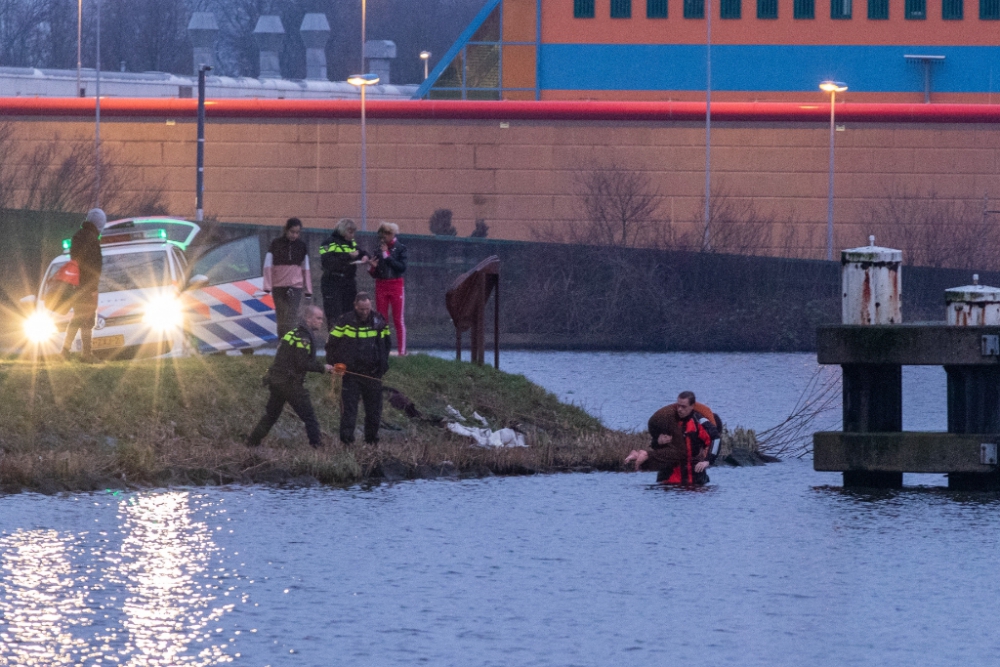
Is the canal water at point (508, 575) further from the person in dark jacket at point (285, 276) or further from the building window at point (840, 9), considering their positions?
the building window at point (840, 9)

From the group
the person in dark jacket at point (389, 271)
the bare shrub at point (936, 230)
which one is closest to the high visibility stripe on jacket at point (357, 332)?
the person in dark jacket at point (389, 271)

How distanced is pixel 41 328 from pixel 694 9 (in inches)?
1790

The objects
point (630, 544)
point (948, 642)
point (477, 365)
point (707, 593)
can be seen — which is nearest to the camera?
point (948, 642)

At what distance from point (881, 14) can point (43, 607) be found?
56.7 m

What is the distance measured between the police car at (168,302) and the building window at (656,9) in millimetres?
41685

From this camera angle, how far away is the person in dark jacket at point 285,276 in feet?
78.0

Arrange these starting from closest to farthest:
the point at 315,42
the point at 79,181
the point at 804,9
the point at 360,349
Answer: the point at 360,349
the point at 79,181
the point at 804,9
the point at 315,42

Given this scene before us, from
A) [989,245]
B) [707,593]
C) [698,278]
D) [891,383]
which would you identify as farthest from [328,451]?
[989,245]

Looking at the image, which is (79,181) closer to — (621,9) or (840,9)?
(621,9)

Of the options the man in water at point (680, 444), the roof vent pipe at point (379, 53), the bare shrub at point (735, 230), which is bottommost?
the man in water at point (680, 444)

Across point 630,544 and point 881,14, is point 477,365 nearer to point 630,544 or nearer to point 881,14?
point 630,544

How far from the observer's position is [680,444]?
20688 mm

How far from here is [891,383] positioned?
19.9 meters

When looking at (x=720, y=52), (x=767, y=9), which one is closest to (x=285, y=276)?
(x=720, y=52)
